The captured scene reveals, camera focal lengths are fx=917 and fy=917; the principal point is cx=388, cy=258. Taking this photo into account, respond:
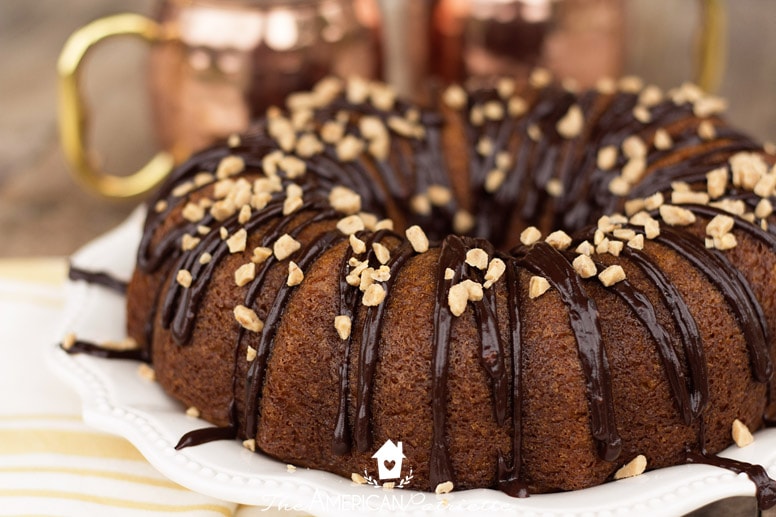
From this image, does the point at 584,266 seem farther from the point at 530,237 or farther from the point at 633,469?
the point at 633,469

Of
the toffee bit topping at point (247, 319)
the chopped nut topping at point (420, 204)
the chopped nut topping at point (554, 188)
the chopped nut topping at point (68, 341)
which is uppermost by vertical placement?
the chopped nut topping at point (554, 188)

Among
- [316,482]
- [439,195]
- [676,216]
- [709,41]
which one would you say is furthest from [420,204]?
[709,41]

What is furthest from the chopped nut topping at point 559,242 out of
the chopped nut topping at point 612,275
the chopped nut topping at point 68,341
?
the chopped nut topping at point 68,341

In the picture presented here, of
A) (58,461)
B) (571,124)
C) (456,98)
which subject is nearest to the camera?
(58,461)

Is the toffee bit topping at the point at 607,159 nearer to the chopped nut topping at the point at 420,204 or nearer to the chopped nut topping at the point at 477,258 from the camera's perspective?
the chopped nut topping at the point at 420,204

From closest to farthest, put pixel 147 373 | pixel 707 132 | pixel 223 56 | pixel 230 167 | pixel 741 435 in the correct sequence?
pixel 741 435 → pixel 147 373 → pixel 230 167 → pixel 707 132 → pixel 223 56

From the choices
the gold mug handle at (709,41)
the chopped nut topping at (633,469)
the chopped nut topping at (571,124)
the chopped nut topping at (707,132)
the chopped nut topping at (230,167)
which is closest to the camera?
the chopped nut topping at (633,469)

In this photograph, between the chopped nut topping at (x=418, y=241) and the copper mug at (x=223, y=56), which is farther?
the copper mug at (x=223, y=56)

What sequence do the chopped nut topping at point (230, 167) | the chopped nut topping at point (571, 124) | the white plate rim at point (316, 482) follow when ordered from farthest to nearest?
1. the chopped nut topping at point (571, 124)
2. the chopped nut topping at point (230, 167)
3. the white plate rim at point (316, 482)
